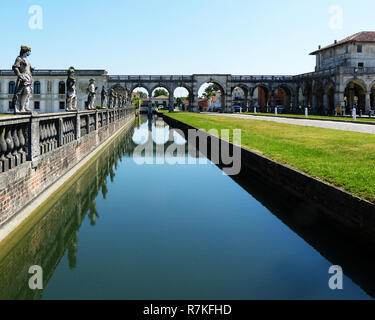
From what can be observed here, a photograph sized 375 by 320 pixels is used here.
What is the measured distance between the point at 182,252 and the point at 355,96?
5035 cm

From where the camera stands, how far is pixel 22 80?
314 inches

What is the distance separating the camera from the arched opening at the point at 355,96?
46094 millimetres

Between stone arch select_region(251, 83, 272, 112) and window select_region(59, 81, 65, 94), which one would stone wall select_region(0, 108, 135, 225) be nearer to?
window select_region(59, 81, 65, 94)

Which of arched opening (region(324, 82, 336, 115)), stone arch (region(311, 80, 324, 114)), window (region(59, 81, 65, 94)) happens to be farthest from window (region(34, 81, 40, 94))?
arched opening (region(324, 82, 336, 115))

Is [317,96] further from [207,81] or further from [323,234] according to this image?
[323,234]

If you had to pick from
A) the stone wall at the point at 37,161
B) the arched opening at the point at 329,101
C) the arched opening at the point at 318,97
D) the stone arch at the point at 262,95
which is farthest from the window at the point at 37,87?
the stone wall at the point at 37,161

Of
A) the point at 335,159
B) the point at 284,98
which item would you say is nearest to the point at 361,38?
the point at 284,98

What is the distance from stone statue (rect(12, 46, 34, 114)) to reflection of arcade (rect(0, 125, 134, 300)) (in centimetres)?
235

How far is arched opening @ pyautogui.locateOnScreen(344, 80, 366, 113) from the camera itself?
46.1 m

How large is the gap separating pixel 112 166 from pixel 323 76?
4236 cm

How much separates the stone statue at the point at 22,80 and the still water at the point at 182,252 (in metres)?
2.32

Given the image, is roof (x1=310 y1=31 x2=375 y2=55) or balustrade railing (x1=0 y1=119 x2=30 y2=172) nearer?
balustrade railing (x1=0 y1=119 x2=30 y2=172)

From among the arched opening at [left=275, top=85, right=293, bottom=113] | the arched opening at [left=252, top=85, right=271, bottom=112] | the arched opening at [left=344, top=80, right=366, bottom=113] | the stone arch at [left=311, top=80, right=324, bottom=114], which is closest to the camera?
the arched opening at [left=344, top=80, right=366, bottom=113]
